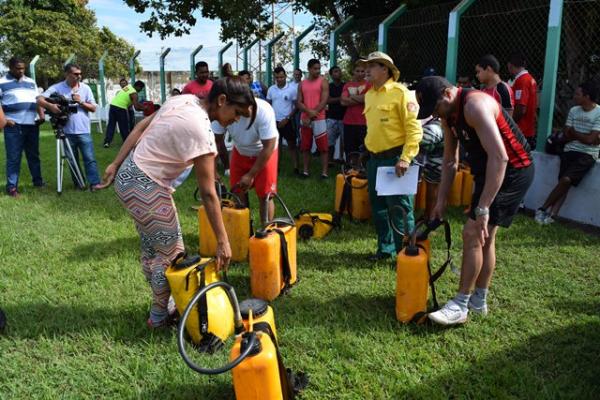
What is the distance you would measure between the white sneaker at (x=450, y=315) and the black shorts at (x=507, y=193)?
0.61m

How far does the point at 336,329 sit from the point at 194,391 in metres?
1.03

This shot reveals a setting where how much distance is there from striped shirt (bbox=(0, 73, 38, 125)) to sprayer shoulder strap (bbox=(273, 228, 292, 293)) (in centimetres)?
533

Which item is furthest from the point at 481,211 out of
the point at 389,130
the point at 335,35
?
the point at 335,35

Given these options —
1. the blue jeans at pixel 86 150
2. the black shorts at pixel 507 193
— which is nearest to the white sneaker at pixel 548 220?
the black shorts at pixel 507 193

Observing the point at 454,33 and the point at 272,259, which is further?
the point at 454,33

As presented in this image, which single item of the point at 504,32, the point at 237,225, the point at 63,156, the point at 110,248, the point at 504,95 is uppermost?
the point at 504,32

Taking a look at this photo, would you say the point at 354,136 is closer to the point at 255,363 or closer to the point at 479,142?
the point at 479,142

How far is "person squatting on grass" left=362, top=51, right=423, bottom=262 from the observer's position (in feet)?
13.0

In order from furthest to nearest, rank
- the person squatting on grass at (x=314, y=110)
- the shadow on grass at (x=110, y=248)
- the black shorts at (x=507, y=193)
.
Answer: the person squatting on grass at (x=314, y=110) → the shadow on grass at (x=110, y=248) → the black shorts at (x=507, y=193)

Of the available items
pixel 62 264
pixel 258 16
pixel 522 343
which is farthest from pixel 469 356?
pixel 258 16

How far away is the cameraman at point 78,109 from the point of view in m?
7.07

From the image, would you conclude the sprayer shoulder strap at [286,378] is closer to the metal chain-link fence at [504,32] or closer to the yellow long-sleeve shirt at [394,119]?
the yellow long-sleeve shirt at [394,119]

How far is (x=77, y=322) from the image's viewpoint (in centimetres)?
341

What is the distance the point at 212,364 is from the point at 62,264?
2.34 metres
